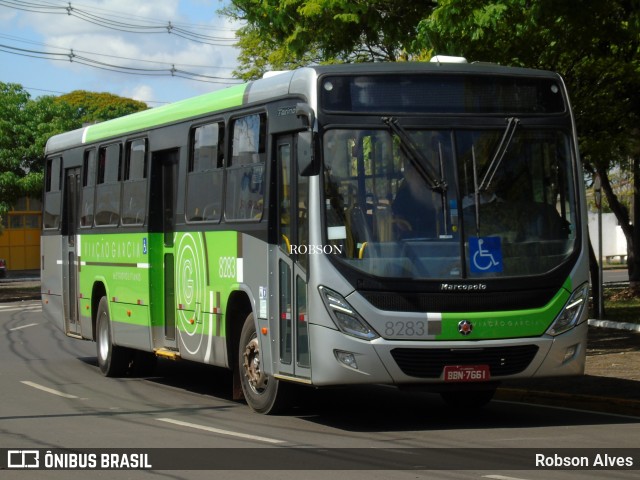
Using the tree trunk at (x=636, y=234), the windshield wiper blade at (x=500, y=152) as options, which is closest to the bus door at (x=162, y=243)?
the windshield wiper blade at (x=500, y=152)

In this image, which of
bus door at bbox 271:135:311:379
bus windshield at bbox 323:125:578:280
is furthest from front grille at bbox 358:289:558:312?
bus door at bbox 271:135:311:379

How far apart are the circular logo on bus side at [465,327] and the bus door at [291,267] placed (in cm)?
145

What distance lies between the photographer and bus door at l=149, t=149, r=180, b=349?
1549 centimetres

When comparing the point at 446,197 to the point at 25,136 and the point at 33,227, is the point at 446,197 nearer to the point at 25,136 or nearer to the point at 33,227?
the point at 25,136

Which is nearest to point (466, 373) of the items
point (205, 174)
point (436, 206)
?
point (436, 206)

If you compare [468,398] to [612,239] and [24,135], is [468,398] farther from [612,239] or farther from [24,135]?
[612,239]

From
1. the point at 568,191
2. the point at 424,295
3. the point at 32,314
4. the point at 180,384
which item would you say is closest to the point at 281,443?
the point at 424,295

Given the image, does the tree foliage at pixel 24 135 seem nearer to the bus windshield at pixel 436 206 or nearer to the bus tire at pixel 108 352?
the bus tire at pixel 108 352

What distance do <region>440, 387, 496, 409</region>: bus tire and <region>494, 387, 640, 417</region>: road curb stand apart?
0.70 meters

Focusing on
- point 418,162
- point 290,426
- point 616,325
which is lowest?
point 290,426

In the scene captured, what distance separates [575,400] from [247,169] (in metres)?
4.38

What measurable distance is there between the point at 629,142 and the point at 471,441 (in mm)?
14400

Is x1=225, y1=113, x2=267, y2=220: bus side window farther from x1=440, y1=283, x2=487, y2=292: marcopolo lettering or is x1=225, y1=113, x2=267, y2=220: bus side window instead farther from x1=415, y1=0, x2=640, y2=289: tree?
x1=415, y1=0, x2=640, y2=289: tree

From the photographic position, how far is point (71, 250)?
63.9 feet
